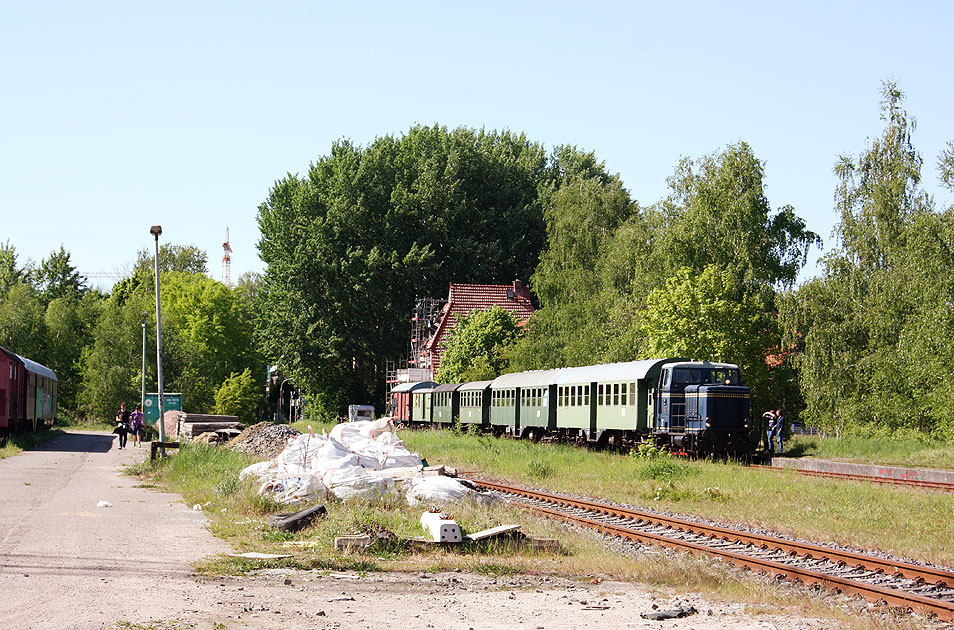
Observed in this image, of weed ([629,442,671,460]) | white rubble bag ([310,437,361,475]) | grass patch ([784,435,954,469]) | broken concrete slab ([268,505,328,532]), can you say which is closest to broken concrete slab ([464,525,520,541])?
broken concrete slab ([268,505,328,532])

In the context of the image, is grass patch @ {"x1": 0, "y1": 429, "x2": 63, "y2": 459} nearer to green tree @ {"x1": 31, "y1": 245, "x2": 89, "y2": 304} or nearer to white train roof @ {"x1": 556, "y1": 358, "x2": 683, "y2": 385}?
white train roof @ {"x1": 556, "y1": 358, "x2": 683, "y2": 385}

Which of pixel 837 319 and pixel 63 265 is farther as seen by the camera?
pixel 63 265

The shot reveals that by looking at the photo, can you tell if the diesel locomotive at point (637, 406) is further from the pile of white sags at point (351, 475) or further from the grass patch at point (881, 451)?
the pile of white sags at point (351, 475)

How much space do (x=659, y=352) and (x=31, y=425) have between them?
28589 millimetres

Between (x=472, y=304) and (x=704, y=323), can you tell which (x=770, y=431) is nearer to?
(x=704, y=323)

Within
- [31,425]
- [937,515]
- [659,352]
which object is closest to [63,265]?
[31,425]

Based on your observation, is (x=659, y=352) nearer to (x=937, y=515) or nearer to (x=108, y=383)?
(x=937, y=515)

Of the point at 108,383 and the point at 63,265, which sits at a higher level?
the point at 63,265

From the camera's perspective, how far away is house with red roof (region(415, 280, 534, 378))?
66750 millimetres

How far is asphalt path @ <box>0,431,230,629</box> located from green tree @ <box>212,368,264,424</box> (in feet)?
175

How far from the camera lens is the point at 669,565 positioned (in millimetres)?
12078

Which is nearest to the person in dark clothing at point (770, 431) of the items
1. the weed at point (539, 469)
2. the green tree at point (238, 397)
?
the weed at point (539, 469)

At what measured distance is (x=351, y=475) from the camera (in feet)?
57.7

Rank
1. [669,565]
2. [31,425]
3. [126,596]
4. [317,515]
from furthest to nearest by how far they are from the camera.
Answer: [31,425]
[317,515]
[669,565]
[126,596]
